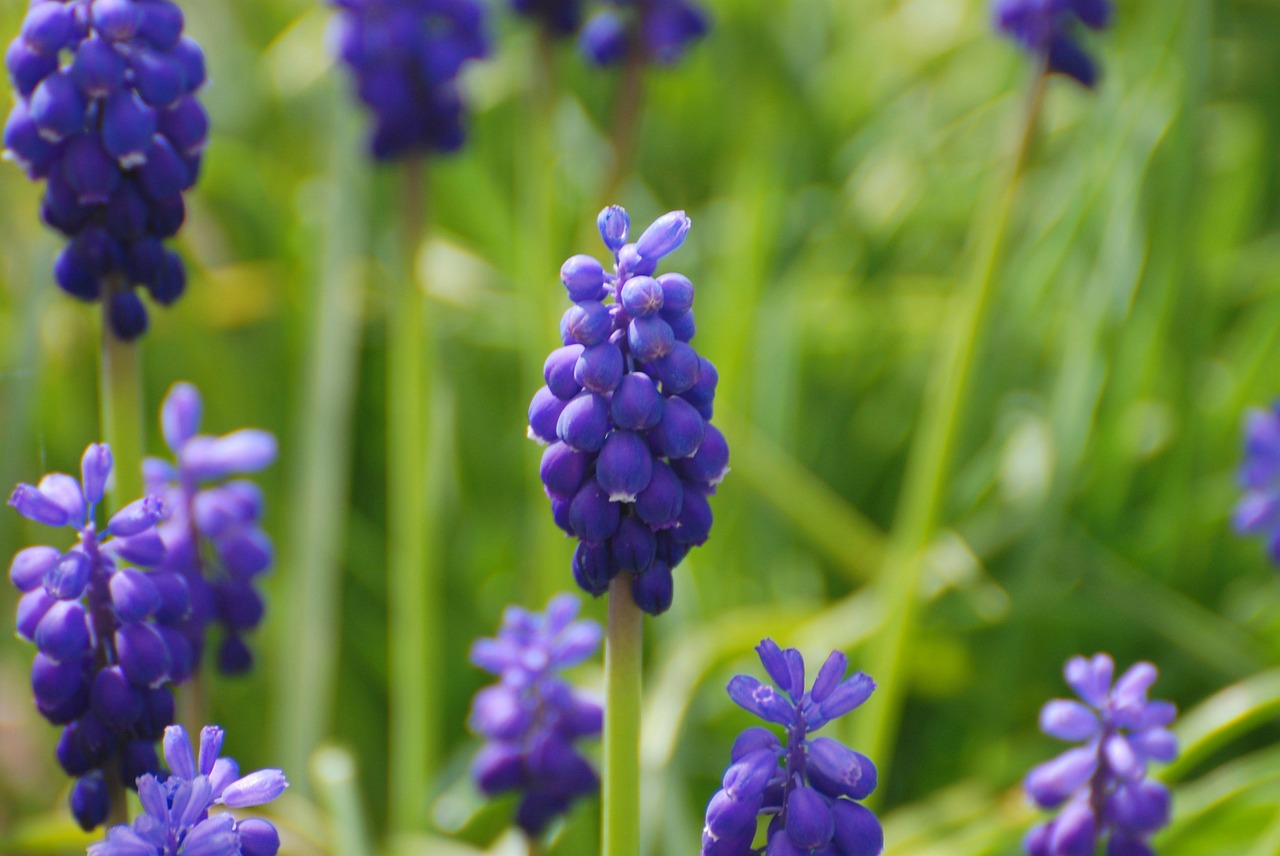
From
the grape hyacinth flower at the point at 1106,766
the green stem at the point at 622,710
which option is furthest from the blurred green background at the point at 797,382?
the green stem at the point at 622,710

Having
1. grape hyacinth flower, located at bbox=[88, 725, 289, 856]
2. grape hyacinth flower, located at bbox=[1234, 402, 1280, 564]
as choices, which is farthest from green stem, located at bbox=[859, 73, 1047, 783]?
grape hyacinth flower, located at bbox=[88, 725, 289, 856]

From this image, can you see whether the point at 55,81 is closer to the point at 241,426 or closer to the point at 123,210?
the point at 123,210

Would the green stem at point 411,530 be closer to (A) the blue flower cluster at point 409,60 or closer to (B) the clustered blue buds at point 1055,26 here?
(A) the blue flower cluster at point 409,60

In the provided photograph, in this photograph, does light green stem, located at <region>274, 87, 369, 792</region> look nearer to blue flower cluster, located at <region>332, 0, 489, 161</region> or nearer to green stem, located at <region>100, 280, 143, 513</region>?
blue flower cluster, located at <region>332, 0, 489, 161</region>

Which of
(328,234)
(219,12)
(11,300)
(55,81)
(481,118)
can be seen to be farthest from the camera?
(219,12)

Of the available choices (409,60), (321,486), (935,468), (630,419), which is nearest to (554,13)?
(409,60)

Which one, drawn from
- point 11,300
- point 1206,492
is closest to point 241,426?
point 11,300
